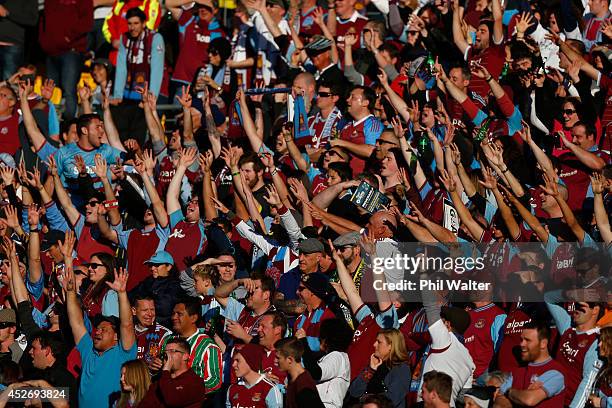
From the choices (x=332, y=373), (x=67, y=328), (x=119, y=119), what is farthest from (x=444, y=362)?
(x=119, y=119)

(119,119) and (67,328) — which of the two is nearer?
(67,328)

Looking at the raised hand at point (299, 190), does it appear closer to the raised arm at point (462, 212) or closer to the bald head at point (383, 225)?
the bald head at point (383, 225)

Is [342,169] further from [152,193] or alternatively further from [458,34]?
[458,34]

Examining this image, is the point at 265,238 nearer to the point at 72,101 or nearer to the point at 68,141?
the point at 68,141

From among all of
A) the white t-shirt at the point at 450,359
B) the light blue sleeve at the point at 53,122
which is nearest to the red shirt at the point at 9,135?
the light blue sleeve at the point at 53,122

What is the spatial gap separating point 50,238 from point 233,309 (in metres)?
3.26

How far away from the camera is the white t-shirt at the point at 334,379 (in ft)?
35.0

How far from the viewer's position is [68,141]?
16.2 metres

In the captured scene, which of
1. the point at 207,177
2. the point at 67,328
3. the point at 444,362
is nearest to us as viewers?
the point at 444,362

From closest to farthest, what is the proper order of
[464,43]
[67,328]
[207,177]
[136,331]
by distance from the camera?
[136,331] < [67,328] < [207,177] < [464,43]

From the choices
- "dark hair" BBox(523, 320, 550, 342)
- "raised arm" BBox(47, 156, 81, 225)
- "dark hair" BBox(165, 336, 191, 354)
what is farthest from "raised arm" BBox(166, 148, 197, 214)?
"dark hair" BBox(523, 320, 550, 342)

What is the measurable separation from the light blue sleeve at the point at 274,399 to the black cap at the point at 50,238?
4.61 metres

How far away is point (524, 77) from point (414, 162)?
171cm

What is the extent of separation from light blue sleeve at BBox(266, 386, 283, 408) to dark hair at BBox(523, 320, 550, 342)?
1.90 meters
